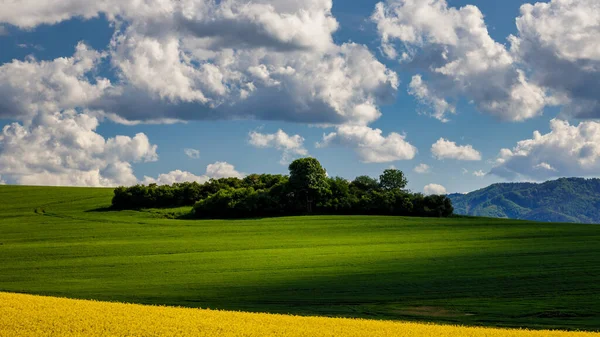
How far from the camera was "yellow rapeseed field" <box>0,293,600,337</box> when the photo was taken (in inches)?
822

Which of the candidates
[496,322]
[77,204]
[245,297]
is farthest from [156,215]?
[496,322]

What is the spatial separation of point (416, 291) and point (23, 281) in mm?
26568

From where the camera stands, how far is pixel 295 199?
93.7 m

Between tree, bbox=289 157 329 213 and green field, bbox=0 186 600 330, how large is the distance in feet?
28.9

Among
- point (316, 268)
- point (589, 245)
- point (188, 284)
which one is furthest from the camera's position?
point (589, 245)

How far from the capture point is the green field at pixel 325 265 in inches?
1356

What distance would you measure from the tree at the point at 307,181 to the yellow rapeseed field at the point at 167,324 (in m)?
66.4

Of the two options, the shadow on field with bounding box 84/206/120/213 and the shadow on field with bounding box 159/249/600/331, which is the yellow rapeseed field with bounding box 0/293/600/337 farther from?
the shadow on field with bounding box 84/206/120/213

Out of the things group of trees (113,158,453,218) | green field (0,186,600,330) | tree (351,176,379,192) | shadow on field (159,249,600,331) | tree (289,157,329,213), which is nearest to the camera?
shadow on field (159,249,600,331)

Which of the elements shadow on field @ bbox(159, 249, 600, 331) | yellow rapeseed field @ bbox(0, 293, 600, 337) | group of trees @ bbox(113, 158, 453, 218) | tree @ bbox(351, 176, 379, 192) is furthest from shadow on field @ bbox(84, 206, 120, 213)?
yellow rapeseed field @ bbox(0, 293, 600, 337)

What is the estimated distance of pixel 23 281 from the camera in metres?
Result: 44.3

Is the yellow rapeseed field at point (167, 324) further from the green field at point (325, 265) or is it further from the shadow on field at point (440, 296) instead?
the green field at point (325, 265)

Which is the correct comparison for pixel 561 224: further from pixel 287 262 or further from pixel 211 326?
pixel 211 326

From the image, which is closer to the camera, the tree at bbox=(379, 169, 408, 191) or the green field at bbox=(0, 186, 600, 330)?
the green field at bbox=(0, 186, 600, 330)
